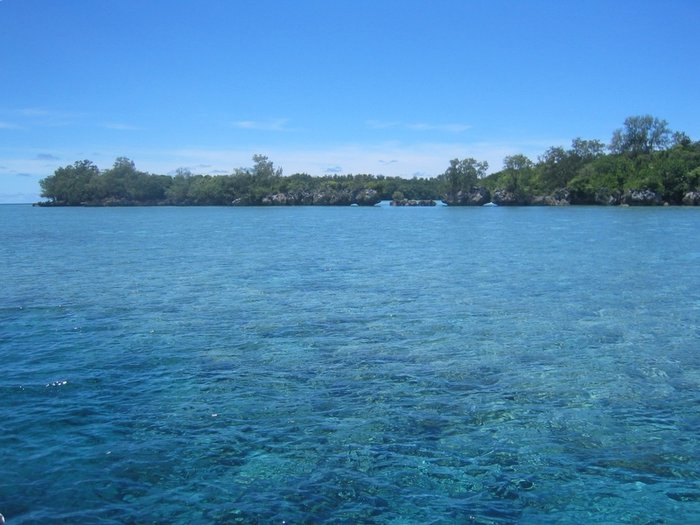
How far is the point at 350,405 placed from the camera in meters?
12.3

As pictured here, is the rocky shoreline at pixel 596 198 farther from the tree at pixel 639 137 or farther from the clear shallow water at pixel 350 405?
the clear shallow water at pixel 350 405

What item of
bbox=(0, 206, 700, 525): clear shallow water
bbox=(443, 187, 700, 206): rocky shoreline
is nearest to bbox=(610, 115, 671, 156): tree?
bbox=(443, 187, 700, 206): rocky shoreline

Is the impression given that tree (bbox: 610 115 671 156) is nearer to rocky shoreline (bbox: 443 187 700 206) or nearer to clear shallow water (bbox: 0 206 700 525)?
rocky shoreline (bbox: 443 187 700 206)

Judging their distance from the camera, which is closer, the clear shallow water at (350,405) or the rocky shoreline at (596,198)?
the clear shallow water at (350,405)

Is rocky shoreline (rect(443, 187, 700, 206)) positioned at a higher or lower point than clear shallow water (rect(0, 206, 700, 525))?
higher

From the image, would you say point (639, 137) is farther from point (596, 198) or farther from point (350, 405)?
point (350, 405)

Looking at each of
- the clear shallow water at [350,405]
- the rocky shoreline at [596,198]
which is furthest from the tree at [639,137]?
the clear shallow water at [350,405]

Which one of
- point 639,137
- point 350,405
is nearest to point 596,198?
point 639,137

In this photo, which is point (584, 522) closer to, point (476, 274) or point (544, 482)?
point (544, 482)

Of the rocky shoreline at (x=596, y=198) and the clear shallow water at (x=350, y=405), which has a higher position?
the rocky shoreline at (x=596, y=198)

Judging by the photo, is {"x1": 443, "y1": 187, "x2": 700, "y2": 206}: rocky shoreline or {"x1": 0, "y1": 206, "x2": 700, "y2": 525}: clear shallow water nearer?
{"x1": 0, "y1": 206, "x2": 700, "y2": 525}: clear shallow water

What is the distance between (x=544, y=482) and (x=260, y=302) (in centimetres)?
1694

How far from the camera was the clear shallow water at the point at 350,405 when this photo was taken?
340 inches

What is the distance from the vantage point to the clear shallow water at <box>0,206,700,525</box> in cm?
863
